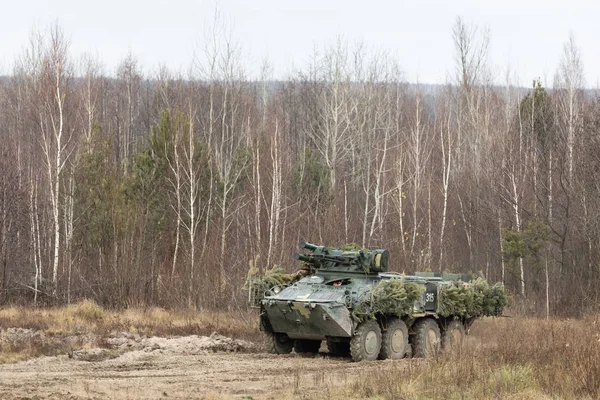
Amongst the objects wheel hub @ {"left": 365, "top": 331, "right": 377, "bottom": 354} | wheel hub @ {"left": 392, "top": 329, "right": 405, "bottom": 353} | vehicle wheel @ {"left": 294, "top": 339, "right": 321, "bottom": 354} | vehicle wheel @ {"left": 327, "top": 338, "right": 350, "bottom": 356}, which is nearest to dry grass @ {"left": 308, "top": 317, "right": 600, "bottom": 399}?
wheel hub @ {"left": 365, "top": 331, "right": 377, "bottom": 354}

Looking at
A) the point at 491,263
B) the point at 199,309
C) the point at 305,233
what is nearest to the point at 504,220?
the point at 491,263

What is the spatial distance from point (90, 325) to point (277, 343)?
16.2ft

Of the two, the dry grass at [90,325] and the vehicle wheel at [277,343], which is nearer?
the dry grass at [90,325]

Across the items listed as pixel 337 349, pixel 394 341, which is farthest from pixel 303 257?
pixel 394 341

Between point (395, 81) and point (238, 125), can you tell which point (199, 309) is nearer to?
point (238, 125)

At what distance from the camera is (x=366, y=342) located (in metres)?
17.3

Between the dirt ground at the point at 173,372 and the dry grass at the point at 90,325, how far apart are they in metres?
0.65

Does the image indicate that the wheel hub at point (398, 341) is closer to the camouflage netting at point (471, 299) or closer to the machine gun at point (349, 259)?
the camouflage netting at point (471, 299)

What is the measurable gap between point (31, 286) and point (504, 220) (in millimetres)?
17264

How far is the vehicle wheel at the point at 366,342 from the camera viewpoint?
17094 mm

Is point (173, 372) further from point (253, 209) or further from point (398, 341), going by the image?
point (253, 209)

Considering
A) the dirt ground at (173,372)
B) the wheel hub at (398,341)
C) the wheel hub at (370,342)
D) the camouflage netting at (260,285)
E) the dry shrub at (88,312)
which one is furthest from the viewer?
the dry shrub at (88,312)

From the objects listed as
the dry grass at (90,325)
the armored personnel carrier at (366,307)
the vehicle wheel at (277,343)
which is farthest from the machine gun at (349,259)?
the dry grass at (90,325)

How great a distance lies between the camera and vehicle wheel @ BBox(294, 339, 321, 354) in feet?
62.6
